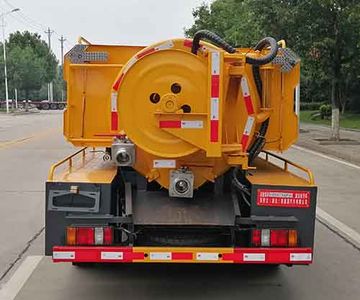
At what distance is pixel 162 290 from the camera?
5570 millimetres

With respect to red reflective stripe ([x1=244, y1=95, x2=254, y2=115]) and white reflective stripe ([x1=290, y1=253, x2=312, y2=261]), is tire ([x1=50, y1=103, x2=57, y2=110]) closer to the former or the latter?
red reflective stripe ([x1=244, y1=95, x2=254, y2=115])

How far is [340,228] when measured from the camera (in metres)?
8.31

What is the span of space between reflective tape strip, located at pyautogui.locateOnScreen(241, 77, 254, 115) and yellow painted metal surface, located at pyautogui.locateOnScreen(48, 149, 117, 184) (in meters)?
1.32

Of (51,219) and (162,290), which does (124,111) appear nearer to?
(51,219)

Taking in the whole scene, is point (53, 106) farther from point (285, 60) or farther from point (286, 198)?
point (286, 198)

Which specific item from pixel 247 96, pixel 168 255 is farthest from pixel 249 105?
pixel 168 255

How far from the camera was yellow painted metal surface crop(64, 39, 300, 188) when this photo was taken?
4.85 meters

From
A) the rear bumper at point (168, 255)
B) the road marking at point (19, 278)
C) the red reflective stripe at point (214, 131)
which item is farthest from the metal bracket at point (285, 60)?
the road marking at point (19, 278)

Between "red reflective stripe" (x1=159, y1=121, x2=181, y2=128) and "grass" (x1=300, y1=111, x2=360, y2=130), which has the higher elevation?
"red reflective stripe" (x1=159, y1=121, x2=181, y2=128)

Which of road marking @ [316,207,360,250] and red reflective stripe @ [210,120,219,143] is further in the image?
road marking @ [316,207,360,250]

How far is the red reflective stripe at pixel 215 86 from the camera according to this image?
4.77m

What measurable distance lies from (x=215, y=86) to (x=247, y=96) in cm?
47

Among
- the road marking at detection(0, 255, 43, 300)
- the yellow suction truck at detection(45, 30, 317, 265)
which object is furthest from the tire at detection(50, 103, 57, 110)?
the yellow suction truck at detection(45, 30, 317, 265)

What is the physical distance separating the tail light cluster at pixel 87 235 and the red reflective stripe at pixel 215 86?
4.58 ft
